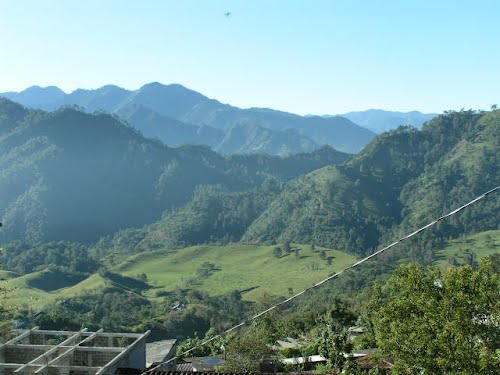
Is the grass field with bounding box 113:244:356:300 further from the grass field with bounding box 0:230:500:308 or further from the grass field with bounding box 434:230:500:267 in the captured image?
the grass field with bounding box 434:230:500:267

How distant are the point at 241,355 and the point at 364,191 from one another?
14490 centimetres

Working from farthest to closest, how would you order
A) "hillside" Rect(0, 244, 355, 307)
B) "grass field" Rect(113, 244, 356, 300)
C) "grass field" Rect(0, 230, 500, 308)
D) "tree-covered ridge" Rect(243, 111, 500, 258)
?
"tree-covered ridge" Rect(243, 111, 500, 258) → "grass field" Rect(113, 244, 356, 300) → "hillside" Rect(0, 244, 355, 307) → "grass field" Rect(0, 230, 500, 308)

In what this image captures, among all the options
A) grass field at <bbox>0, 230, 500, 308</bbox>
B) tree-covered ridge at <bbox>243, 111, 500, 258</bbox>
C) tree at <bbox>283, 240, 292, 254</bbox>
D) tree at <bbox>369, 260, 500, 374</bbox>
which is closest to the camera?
tree at <bbox>369, 260, 500, 374</bbox>

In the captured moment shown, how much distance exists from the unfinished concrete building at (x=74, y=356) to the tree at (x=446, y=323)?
9093mm

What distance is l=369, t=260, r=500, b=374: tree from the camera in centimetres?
1272

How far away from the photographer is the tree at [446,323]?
501 inches

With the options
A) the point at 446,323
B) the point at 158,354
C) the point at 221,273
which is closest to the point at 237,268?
the point at 221,273

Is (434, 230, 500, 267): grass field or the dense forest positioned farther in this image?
(434, 230, 500, 267): grass field

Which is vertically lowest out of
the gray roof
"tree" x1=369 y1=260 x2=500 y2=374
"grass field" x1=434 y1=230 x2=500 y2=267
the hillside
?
the hillside

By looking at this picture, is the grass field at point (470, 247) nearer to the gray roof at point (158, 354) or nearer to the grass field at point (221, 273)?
the grass field at point (221, 273)

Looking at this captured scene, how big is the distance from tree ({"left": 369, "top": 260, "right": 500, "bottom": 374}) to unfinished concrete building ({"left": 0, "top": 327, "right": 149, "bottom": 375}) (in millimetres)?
9093

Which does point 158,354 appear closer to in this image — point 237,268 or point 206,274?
point 206,274

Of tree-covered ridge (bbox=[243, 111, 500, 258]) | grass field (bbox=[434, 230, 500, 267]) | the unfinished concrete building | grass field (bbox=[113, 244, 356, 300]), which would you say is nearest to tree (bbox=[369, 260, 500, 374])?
the unfinished concrete building

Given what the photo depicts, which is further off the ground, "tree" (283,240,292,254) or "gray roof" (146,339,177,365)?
"gray roof" (146,339,177,365)
